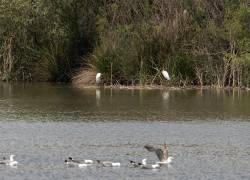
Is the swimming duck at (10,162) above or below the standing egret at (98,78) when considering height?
below

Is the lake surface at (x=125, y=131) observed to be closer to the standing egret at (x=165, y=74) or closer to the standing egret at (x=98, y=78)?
the standing egret at (x=165, y=74)

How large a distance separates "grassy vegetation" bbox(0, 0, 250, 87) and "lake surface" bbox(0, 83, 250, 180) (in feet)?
8.02

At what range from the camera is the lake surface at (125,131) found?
1925 cm

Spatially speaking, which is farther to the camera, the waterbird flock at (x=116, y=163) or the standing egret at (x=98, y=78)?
the standing egret at (x=98, y=78)

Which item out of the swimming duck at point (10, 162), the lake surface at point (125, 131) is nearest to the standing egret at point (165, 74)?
the lake surface at point (125, 131)

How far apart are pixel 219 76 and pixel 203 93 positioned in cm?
304

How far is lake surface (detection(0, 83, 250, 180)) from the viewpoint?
758 inches

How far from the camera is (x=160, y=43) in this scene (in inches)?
1672

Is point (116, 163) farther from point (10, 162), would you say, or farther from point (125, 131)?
point (125, 131)

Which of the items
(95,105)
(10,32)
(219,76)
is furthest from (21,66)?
(95,105)

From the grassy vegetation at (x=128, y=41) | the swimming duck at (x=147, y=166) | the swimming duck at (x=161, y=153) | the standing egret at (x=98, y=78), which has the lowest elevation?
the swimming duck at (x=147, y=166)

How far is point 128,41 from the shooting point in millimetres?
43406

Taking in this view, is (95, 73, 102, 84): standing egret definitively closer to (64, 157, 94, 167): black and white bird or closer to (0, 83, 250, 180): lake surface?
(0, 83, 250, 180): lake surface

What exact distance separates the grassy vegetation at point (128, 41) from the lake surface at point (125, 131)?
2.45m
